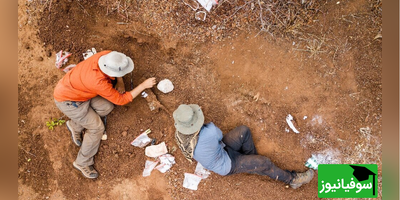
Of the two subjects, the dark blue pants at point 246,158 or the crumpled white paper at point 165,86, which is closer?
the dark blue pants at point 246,158

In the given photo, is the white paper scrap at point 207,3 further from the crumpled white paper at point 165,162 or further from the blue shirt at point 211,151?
the crumpled white paper at point 165,162

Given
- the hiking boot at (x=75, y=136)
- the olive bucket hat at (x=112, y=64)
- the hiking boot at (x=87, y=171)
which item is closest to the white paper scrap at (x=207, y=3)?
the olive bucket hat at (x=112, y=64)

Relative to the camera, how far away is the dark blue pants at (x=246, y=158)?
330 cm

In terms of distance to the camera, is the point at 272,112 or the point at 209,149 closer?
the point at 209,149

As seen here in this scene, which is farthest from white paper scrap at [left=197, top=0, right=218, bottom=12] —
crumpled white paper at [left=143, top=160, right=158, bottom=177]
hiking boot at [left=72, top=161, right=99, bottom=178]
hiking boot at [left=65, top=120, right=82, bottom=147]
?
hiking boot at [left=72, top=161, right=99, bottom=178]

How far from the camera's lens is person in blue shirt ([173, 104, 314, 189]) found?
8.93 feet

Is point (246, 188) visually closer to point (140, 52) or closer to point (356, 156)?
point (356, 156)

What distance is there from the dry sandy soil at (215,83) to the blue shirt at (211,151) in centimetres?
60

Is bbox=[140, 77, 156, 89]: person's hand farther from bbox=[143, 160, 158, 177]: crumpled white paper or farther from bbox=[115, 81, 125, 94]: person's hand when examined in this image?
bbox=[143, 160, 158, 177]: crumpled white paper

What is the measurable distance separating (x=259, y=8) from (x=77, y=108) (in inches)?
109

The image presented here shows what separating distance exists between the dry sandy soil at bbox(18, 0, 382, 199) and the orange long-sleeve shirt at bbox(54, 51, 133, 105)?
53cm
